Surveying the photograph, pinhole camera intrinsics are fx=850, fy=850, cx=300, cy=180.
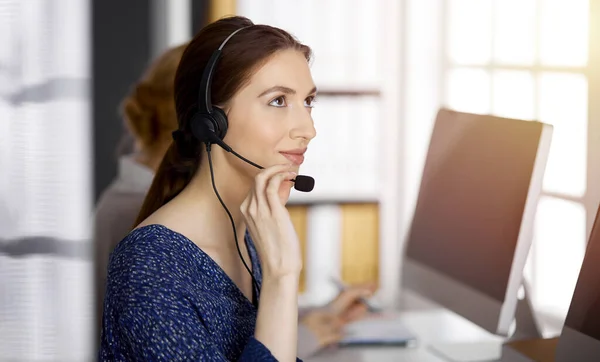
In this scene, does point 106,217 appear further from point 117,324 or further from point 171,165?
point 117,324

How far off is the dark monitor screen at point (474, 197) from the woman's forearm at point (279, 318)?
46cm

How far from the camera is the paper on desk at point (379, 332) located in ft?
5.75

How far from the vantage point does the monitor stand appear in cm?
167

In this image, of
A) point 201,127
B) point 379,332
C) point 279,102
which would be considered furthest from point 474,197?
point 201,127

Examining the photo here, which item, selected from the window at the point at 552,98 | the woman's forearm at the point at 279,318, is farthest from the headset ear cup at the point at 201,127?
the window at the point at 552,98

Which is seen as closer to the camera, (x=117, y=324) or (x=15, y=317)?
(x=117, y=324)

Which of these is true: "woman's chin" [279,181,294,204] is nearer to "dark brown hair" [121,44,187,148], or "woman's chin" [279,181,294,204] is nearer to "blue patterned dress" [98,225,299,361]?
"blue patterned dress" [98,225,299,361]

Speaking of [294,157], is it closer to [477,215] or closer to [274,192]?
[274,192]

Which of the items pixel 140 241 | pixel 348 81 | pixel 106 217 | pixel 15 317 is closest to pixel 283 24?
pixel 348 81

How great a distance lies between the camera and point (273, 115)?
4.33 feet

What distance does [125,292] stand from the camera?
46.3 inches

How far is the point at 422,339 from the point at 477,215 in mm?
375

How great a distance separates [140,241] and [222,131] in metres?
0.22

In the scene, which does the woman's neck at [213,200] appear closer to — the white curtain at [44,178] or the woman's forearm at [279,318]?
the woman's forearm at [279,318]
